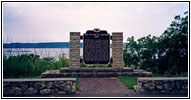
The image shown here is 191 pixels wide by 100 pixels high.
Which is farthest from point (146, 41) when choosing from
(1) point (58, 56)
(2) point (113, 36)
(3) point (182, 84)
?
(3) point (182, 84)

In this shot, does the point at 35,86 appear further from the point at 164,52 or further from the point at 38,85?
the point at 164,52

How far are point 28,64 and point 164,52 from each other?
728cm

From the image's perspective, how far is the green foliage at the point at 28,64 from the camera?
9.62 metres

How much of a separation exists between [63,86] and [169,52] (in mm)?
6914

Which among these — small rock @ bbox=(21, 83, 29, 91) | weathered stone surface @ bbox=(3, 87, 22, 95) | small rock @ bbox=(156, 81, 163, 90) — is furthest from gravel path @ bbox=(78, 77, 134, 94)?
weathered stone surface @ bbox=(3, 87, 22, 95)

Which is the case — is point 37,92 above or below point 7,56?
below

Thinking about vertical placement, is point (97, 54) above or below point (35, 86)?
above

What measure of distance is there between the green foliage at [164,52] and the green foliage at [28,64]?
14.5 ft

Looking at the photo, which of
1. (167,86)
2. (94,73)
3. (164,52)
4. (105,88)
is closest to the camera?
(167,86)

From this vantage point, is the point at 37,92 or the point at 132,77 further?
the point at 132,77

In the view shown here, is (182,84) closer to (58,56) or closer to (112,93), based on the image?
(112,93)

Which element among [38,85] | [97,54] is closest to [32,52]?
[97,54]

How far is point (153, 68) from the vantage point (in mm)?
11609

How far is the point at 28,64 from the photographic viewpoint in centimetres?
1028
